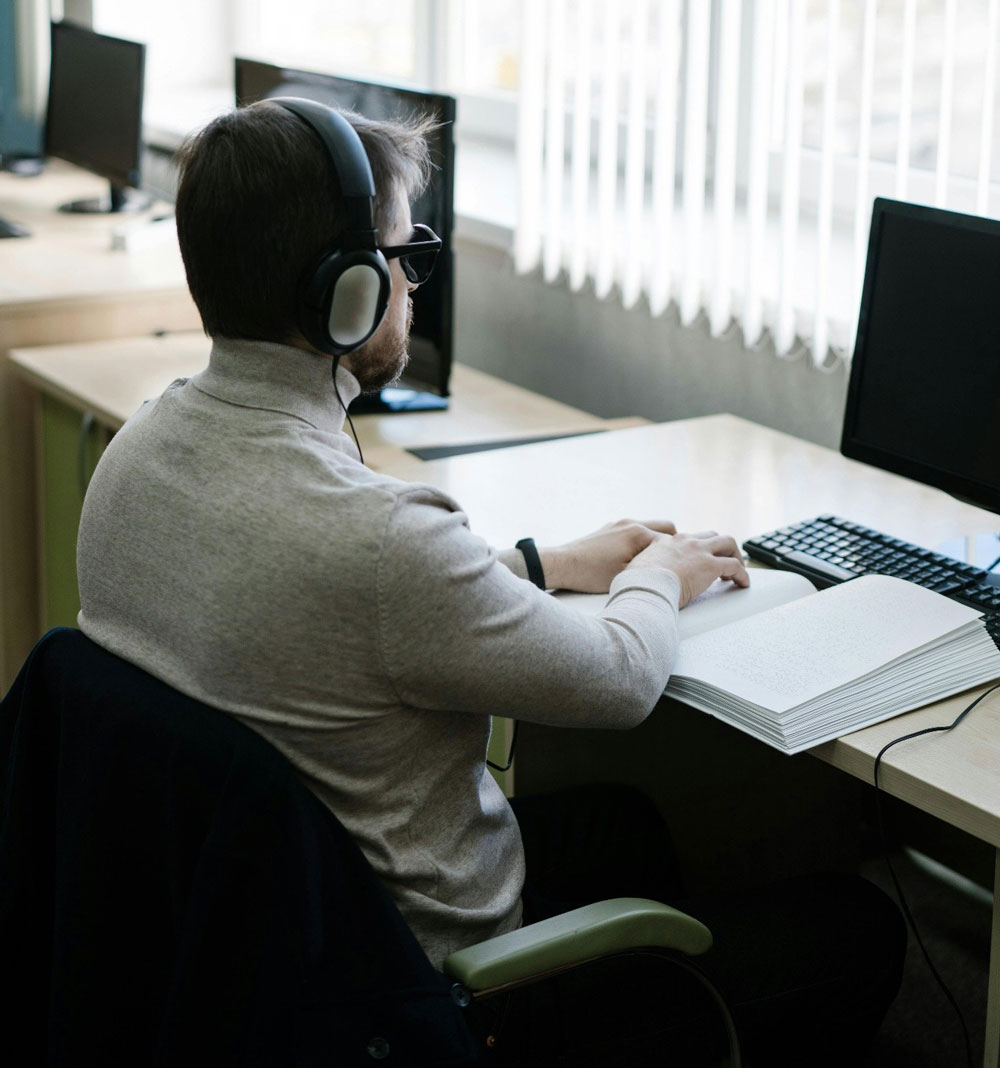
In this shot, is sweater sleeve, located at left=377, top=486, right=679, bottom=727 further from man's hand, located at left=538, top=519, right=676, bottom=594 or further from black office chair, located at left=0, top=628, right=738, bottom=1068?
man's hand, located at left=538, top=519, right=676, bottom=594

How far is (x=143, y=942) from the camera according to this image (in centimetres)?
101

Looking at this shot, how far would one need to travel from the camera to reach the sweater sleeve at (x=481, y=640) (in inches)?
37.4

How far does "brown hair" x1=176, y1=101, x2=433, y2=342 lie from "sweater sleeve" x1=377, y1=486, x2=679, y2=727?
18cm

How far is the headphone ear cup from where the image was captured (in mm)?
1002

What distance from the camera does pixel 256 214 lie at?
39.1 inches

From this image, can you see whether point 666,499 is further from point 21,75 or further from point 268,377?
point 21,75

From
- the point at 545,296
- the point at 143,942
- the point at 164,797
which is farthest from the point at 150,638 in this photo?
the point at 545,296

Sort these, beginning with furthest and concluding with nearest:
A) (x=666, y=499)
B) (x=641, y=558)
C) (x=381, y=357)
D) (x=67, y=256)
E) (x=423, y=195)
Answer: (x=67, y=256)
(x=423, y=195)
(x=666, y=499)
(x=641, y=558)
(x=381, y=357)

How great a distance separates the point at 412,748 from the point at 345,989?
0.59ft

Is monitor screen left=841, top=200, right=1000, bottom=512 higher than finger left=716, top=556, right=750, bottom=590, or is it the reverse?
monitor screen left=841, top=200, right=1000, bottom=512

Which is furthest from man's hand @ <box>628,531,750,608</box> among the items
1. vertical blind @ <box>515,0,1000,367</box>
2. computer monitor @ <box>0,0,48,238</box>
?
computer monitor @ <box>0,0,48,238</box>

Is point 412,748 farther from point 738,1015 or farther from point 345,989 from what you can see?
point 738,1015

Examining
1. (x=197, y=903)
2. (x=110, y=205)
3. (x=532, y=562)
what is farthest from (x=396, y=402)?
(x=110, y=205)

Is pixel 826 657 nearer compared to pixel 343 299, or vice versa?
pixel 343 299
